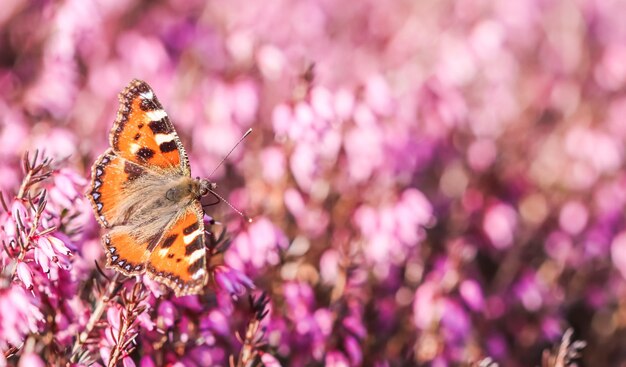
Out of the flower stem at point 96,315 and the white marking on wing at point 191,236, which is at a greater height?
the white marking on wing at point 191,236

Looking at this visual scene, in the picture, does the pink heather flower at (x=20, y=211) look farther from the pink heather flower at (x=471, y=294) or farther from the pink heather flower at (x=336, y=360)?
the pink heather flower at (x=471, y=294)

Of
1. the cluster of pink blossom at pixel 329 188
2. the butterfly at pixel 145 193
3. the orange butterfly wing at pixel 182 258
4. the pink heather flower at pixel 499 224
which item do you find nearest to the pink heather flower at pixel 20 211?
the cluster of pink blossom at pixel 329 188

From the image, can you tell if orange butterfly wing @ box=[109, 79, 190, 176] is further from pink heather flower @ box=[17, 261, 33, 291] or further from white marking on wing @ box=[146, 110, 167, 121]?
pink heather flower @ box=[17, 261, 33, 291]

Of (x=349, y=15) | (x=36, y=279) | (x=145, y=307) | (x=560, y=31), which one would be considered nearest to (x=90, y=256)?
(x=36, y=279)

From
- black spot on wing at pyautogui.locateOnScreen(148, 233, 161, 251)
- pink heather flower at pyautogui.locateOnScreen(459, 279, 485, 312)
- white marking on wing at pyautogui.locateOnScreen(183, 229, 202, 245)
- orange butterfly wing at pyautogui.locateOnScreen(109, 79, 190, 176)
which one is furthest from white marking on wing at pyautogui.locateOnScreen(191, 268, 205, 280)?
pink heather flower at pyautogui.locateOnScreen(459, 279, 485, 312)

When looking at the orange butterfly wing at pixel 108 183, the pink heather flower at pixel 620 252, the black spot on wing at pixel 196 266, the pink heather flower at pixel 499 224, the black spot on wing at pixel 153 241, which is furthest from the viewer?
the pink heather flower at pixel 620 252
